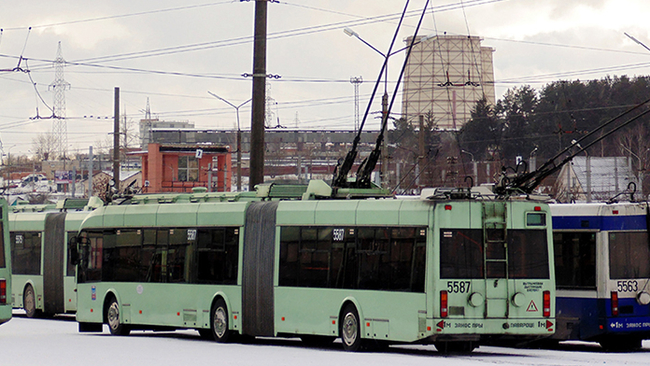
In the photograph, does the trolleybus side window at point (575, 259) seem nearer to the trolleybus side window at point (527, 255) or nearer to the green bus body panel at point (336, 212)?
the trolleybus side window at point (527, 255)

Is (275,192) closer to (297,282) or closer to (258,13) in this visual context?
(297,282)

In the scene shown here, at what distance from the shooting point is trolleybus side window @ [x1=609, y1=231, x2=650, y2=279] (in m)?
19.2

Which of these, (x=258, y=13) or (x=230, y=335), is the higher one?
(x=258, y=13)

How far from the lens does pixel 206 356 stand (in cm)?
1534

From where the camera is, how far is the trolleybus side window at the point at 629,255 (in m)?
19.2

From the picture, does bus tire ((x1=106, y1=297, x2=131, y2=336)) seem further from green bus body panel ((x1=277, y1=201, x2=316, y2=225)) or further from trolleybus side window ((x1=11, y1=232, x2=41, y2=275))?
trolleybus side window ((x1=11, y1=232, x2=41, y2=275))

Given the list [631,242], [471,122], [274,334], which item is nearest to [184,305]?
[274,334]

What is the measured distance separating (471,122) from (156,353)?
76.7 metres

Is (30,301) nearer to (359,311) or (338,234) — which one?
(338,234)

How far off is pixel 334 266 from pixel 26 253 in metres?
16.6

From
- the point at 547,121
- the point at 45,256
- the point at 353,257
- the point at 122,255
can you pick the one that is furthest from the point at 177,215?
the point at 547,121

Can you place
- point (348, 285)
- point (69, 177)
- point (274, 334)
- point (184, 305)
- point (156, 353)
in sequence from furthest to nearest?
1. point (69, 177)
2. point (184, 305)
3. point (274, 334)
4. point (348, 285)
5. point (156, 353)

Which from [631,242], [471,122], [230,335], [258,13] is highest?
[471,122]

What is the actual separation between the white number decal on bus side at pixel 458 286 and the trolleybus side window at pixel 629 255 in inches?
143
